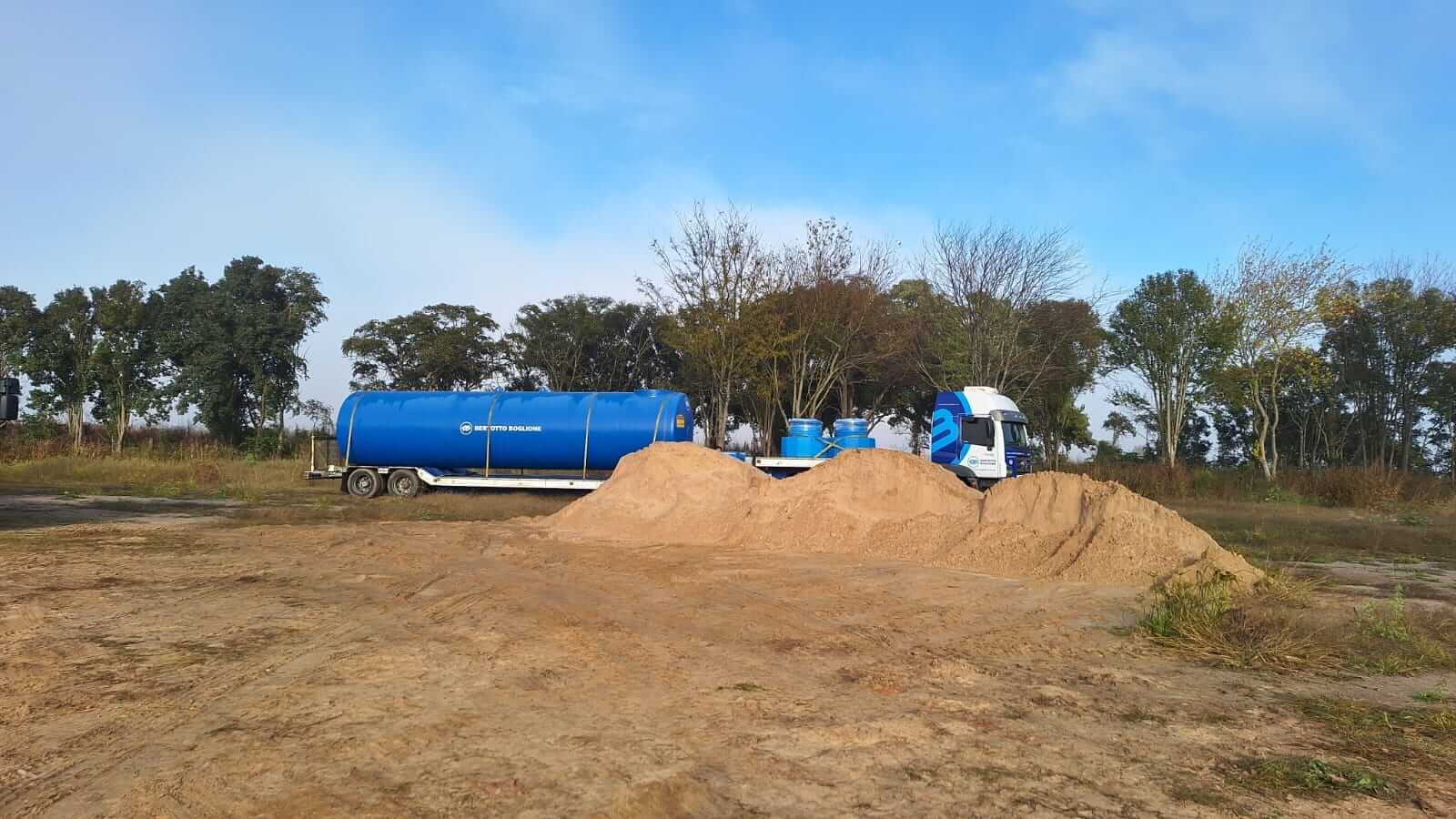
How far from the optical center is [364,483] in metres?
22.3

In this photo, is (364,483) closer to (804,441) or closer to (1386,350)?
(804,441)

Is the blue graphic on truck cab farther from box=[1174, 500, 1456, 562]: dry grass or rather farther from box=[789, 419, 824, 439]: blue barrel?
box=[1174, 500, 1456, 562]: dry grass

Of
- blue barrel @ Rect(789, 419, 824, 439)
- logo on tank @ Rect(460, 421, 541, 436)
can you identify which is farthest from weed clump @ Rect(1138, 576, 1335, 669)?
logo on tank @ Rect(460, 421, 541, 436)

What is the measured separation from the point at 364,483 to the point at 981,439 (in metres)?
16.2

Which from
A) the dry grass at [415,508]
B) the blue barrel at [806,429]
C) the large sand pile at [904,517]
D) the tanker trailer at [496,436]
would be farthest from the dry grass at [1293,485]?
the dry grass at [415,508]

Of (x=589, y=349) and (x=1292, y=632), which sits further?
(x=589, y=349)

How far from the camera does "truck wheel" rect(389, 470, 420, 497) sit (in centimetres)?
2227

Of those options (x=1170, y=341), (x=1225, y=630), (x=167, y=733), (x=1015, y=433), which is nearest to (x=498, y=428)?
(x=1015, y=433)

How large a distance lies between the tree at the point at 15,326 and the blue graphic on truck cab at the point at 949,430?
128 feet

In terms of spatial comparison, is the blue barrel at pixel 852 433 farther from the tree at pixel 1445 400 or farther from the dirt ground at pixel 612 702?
the tree at pixel 1445 400

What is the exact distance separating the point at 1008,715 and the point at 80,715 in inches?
210

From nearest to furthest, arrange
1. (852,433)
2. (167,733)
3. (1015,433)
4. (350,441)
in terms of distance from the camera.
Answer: (167,733) → (1015,433) → (852,433) → (350,441)

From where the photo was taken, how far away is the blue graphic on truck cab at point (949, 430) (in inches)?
780

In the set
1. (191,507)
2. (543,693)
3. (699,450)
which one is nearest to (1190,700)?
(543,693)
